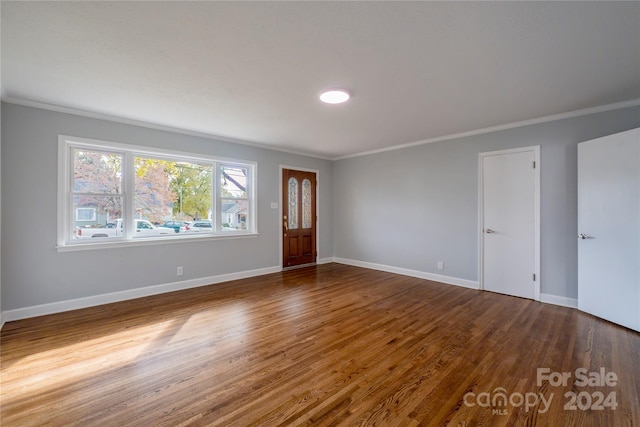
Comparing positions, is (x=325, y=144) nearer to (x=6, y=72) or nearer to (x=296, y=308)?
(x=296, y=308)

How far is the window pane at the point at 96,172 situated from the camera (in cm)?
355

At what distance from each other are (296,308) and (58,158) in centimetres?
353

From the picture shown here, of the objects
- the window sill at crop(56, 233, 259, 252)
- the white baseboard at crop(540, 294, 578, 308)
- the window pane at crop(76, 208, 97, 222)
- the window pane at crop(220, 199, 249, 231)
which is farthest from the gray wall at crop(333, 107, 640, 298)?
the window pane at crop(76, 208, 97, 222)

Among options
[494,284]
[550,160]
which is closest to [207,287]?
[494,284]

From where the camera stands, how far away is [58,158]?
3.35 metres

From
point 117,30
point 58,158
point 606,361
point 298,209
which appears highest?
point 117,30

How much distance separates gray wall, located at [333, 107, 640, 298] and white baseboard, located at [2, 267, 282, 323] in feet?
9.20

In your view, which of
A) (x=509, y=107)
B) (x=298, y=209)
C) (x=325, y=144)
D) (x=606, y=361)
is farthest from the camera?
(x=298, y=209)

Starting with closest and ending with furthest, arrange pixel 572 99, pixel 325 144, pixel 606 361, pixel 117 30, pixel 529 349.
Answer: pixel 117 30 < pixel 606 361 < pixel 529 349 < pixel 572 99 < pixel 325 144

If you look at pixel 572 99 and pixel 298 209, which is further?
pixel 298 209

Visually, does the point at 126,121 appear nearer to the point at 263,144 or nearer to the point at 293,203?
the point at 263,144

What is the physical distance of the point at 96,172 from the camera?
3680mm

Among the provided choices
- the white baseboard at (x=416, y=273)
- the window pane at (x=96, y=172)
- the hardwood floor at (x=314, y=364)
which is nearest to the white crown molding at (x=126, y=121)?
the window pane at (x=96, y=172)

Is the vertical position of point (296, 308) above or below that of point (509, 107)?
below
